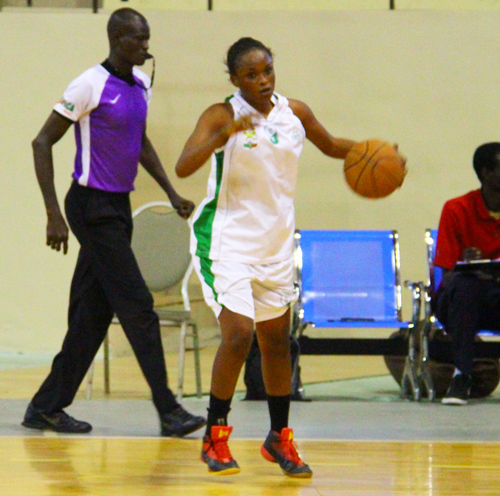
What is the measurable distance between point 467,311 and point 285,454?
1.94 meters

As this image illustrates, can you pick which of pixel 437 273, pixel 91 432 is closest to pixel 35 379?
pixel 91 432

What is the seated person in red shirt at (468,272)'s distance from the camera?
4758 mm

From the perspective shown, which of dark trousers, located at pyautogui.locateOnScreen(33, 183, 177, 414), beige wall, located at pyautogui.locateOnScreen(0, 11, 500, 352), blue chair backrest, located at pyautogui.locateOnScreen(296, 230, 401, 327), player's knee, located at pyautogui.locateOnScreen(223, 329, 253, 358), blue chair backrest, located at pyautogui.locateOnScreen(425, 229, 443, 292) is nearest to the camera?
player's knee, located at pyautogui.locateOnScreen(223, 329, 253, 358)

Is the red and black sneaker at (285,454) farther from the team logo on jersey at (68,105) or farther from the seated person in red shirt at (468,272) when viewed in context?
the seated person in red shirt at (468,272)

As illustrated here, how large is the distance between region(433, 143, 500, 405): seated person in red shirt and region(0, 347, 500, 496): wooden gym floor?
272 millimetres

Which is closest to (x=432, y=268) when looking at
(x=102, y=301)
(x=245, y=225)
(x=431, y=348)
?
(x=431, y=348)

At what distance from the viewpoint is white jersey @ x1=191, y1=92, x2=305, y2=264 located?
120 inches

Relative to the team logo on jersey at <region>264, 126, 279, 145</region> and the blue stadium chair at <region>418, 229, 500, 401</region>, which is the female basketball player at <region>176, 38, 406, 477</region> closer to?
the team logo on jersey at <region>264, 126, 279, 145</region>

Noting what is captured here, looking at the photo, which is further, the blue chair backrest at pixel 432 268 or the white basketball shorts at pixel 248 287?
the blue chair backrest at pixel 432 268

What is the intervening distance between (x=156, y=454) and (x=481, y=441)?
127cm

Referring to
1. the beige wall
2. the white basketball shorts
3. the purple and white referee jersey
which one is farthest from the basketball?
the beige wall

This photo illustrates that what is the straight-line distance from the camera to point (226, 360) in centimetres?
306

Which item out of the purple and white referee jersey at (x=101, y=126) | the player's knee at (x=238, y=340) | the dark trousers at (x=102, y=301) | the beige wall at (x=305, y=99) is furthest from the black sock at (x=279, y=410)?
the beige wall at (x=305, y=99)

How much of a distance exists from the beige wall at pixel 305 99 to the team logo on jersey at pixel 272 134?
13.7ft
